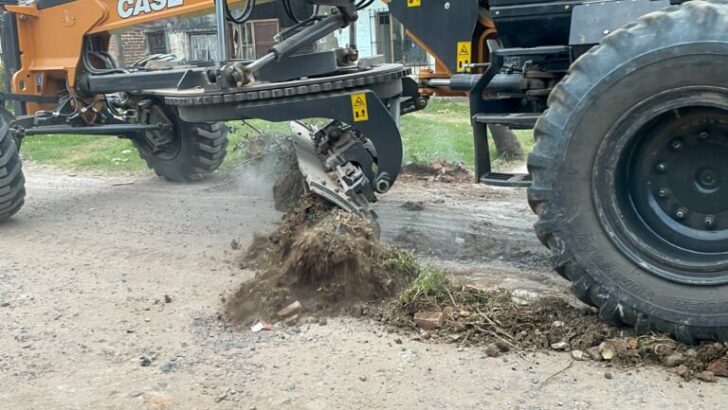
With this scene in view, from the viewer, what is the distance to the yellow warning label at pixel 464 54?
5.75m

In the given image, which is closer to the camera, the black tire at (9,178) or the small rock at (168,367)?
the small rock at (168,367)

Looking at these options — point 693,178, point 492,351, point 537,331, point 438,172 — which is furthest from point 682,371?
point 438,172

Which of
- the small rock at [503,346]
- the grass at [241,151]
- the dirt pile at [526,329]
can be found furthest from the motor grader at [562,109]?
the grass at [241,151]

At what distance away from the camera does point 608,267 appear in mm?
4090

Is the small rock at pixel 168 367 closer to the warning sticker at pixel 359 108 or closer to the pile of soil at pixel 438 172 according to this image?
the warning sticker at pixel 359 108

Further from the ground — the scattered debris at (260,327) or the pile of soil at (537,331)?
the pile of soil at (537,331)

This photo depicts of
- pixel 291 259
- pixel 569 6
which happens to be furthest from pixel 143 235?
pixel 569 6

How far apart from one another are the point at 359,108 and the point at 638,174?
2.18 meters

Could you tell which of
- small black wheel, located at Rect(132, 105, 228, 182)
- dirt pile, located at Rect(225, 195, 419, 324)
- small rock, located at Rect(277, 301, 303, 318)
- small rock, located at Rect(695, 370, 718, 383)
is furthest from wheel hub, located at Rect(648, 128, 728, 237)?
small black wheel, located at Rect(132, 105, 228, 182)

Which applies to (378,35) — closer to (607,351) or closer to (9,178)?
(9,178)

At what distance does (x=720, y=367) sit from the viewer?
377 centimetres

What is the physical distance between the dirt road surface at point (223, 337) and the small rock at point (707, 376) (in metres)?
0.03

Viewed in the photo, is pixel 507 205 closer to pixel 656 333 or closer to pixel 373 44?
pixel 656 333

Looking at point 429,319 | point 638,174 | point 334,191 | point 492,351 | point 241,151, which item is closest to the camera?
point 492,351
